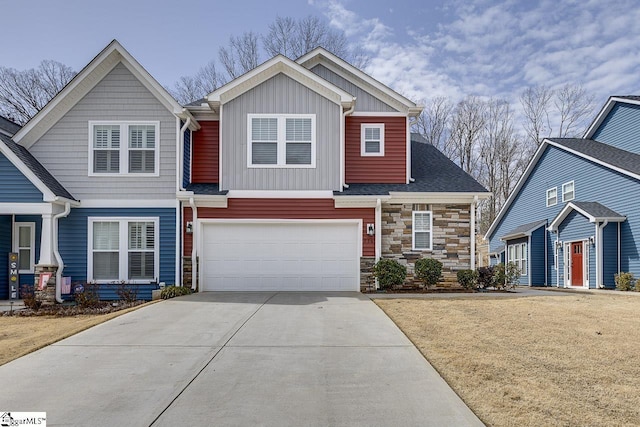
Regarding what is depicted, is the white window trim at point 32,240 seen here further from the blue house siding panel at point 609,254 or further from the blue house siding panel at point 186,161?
the blue house siding panel at point 609,254

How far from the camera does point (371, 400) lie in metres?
4.69

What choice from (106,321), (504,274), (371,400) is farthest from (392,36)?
(371,400)

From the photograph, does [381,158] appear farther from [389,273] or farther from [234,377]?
[234,377]

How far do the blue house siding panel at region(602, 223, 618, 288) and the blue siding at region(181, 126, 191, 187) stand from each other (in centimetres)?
1522

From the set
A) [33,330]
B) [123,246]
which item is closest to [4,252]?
[123,246]

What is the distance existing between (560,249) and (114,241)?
1816 centimetres

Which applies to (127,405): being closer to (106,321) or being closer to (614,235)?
(106,321)

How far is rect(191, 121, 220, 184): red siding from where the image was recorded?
1447 centimetres

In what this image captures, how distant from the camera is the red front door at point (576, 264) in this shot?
19391 mm

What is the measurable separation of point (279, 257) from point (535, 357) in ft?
28.4

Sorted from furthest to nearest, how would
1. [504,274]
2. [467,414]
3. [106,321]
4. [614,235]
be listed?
1. [614,235]
2. [504,274]
3. [106,321]
4. [467,414]

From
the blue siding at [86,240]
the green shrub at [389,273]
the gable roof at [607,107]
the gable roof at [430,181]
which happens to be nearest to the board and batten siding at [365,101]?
the gable roof at [430,181]

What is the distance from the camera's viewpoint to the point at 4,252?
13.2 m

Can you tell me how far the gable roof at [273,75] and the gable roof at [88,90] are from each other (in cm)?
122
